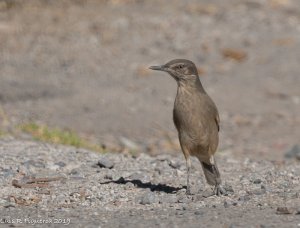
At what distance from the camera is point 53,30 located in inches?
858

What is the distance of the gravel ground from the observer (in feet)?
27.2

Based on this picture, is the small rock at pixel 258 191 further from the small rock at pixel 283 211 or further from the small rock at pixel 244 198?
the small rock at pixel 283 211

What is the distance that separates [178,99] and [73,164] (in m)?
1.63

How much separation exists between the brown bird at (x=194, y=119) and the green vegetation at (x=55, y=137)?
290 cm

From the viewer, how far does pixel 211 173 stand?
1004 cm

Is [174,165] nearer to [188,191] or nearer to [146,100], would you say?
[188,191]

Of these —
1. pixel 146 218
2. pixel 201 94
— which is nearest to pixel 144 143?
pixel 201 94

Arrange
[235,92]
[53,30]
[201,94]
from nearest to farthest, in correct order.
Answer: [201,94] → [235,92] → [53,30]

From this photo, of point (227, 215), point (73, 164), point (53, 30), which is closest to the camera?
point (227, 215)

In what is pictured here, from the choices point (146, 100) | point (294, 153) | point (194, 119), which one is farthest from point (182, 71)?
point (146, 100)

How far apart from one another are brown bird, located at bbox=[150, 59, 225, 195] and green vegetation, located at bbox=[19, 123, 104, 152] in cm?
290

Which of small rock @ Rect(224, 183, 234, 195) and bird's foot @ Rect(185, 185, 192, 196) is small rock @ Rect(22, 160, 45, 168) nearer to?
bird's foot @ Rect(185, 185, 192, 196)

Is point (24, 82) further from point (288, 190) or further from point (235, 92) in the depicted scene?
point (288, 190)

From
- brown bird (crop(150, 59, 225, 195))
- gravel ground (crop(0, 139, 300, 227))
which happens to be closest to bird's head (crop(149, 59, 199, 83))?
brown bird (crop(150, 59, 225, 195))
